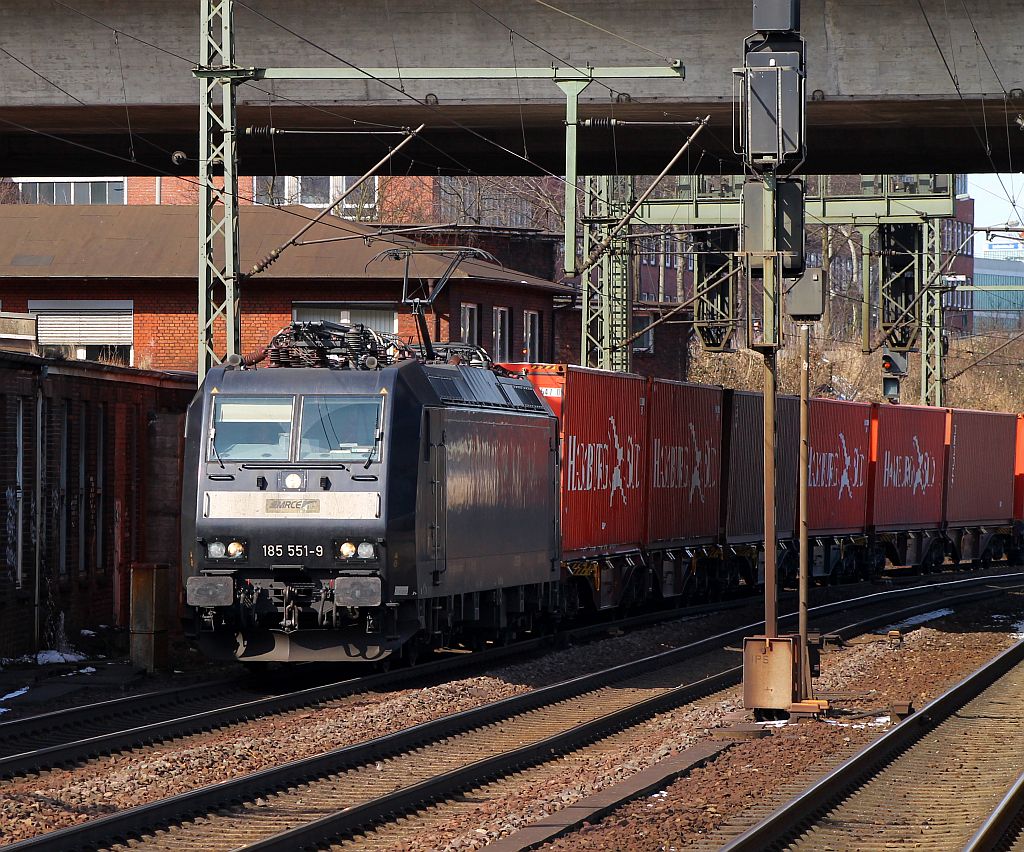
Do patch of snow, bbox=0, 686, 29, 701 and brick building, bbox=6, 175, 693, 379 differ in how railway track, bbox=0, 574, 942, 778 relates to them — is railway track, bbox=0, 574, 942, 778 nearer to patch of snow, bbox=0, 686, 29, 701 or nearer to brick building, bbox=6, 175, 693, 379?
patch of snow, bbox=0, 686, 29, 701

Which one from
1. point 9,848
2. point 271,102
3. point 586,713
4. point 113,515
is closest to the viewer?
point 9,848

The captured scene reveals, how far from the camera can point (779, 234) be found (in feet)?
49.7

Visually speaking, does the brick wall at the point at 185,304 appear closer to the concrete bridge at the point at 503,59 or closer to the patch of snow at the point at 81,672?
the concrete bridge at the point at 503,59

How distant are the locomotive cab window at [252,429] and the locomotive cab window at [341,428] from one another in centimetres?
19

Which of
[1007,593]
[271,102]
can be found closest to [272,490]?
[271,102]

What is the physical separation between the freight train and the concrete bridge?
13.5 ft

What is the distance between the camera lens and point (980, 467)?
139ft

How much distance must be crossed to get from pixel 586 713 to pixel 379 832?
581 cm

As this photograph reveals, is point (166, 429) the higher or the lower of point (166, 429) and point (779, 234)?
the lower

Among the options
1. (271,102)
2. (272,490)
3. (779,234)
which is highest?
(271,102)

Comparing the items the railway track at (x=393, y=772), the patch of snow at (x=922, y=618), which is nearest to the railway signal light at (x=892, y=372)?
the patch of snow at (x=922, y=618)

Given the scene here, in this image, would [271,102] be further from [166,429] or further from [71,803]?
Answer: [71,803]

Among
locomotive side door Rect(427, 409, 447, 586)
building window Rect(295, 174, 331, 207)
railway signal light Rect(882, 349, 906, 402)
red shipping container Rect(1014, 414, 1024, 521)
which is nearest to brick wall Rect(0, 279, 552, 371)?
railway signal light Rect(882, 349, 906, 402)

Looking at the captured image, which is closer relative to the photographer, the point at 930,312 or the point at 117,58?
the point at 117,58
